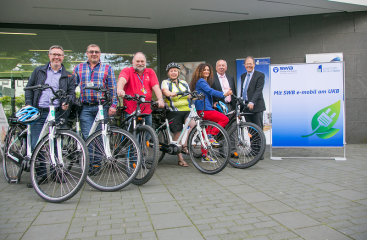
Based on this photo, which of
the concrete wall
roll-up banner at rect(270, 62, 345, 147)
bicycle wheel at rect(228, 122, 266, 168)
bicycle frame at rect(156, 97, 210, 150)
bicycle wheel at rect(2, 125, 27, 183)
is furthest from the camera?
the concrete wall

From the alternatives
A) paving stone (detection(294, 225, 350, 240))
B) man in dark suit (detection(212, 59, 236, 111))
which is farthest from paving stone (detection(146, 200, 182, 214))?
man in dark suit (detection(212, 59, 236, 111))

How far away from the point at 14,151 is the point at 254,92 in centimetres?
435

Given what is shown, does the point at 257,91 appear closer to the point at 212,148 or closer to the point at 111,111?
the point at 212,148

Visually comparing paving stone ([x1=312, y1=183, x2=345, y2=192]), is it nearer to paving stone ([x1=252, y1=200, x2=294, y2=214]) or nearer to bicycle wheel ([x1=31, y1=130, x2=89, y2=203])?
paving stone ([x1=252, y1=200, x2=294, y2=214])

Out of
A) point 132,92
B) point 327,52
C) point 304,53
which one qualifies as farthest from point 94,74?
point 327,52

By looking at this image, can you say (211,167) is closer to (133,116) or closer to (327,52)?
(133,116)

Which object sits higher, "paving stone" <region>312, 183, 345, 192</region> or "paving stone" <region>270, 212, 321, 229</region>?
"paving stone" <region>270, 212, 321, 229</region>

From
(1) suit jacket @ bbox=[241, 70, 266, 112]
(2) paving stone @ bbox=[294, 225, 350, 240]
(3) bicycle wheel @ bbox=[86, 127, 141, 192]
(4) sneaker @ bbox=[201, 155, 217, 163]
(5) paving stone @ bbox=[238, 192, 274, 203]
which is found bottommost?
(5) paving stone @ bbox=[238, 192, 274, 203]

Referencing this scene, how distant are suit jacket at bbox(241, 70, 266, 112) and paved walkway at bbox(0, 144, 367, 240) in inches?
71.6

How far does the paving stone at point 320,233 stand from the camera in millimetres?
2148

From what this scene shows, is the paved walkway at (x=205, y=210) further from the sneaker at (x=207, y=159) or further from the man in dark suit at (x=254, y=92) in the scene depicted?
the man in dark suit at (x=254, y=92)

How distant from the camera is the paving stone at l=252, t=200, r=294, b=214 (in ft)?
8.95

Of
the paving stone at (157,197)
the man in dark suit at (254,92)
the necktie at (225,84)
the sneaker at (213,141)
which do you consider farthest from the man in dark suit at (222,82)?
the paving stone at (157,197)

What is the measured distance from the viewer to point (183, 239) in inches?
84.7
